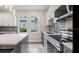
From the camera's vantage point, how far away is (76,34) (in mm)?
581

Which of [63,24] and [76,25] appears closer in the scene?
[76,25]
